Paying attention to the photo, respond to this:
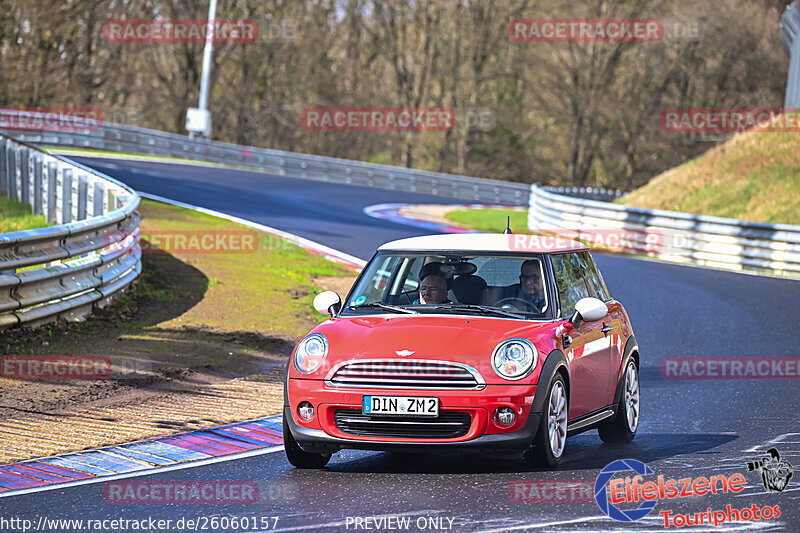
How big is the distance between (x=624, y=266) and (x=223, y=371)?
13.0 metres

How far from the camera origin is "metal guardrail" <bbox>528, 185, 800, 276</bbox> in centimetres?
2317

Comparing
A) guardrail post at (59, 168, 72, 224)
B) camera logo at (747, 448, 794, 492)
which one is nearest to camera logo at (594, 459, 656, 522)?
camera logo at (747, 448, 794, 492)

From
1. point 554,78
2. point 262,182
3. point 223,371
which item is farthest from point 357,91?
point 223,371

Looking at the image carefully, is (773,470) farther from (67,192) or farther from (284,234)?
(284,234)

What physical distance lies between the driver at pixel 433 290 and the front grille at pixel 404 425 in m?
1.26

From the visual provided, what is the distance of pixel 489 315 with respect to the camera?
24.8ft

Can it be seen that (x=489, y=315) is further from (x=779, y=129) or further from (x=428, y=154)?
(x=428, y=154)

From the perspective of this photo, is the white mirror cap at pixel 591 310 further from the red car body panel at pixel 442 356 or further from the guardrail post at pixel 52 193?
the guardrail post at pixel 52 193

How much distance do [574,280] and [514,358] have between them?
1.57 metres

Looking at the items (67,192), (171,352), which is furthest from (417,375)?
(67,192)

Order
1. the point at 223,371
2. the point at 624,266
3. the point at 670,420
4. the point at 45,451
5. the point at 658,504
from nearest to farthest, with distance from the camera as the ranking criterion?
the point at 658,504 < the point at 45,451 < the point at 670,420 < the point at 223,371 < the point at 624,266

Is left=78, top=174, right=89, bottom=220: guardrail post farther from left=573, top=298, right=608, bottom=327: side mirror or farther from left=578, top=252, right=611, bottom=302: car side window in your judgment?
left=573, top=298, right=608, bottom=327: side mirror

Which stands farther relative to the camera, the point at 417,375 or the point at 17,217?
the point at 17,217

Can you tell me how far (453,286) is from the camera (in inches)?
312
